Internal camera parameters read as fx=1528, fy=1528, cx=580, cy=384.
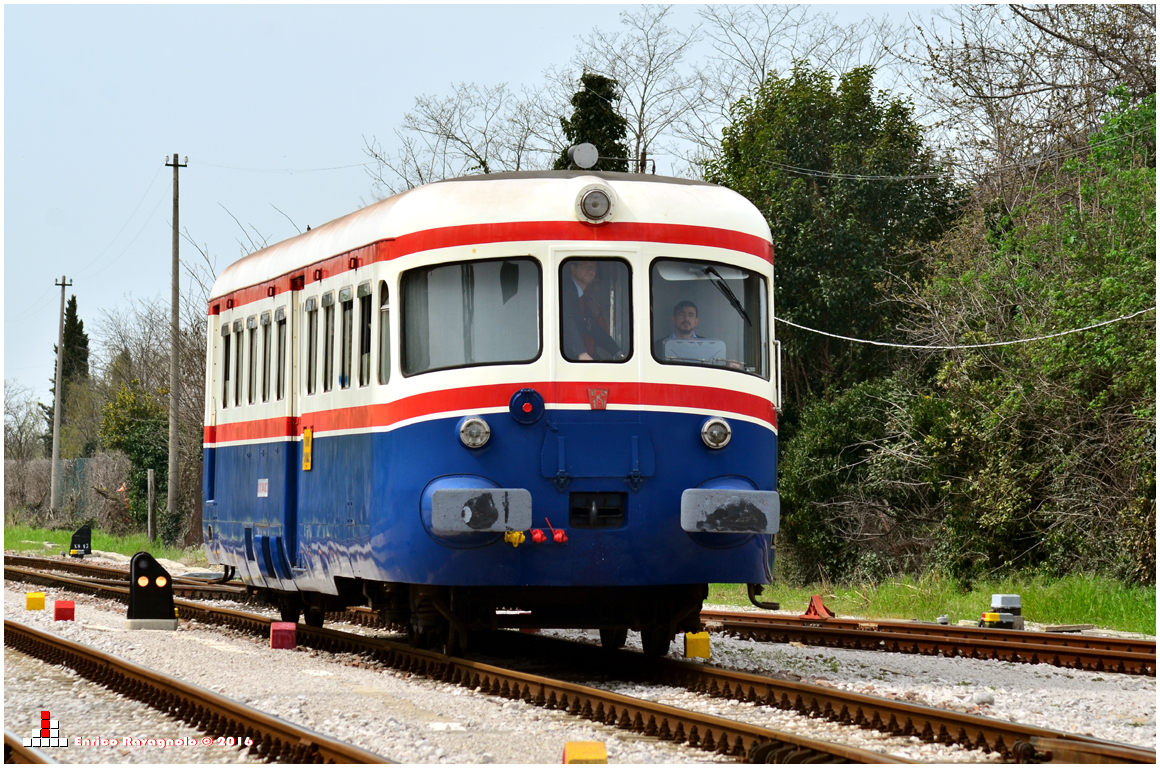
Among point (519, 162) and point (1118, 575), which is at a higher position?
point (519, 162)

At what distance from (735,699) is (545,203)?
3.61 meters

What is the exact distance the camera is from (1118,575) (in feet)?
66.6

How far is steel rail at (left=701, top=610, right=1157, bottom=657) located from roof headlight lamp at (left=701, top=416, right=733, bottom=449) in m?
3.81

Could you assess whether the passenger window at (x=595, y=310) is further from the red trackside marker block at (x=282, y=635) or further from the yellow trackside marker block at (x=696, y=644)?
the red trackside marker block at (x=282, y=635)

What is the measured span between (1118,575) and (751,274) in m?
11.5

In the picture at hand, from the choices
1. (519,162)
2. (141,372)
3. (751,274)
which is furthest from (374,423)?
(141,372)

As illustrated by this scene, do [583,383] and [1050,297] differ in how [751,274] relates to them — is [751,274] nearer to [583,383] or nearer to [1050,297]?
[583,383]

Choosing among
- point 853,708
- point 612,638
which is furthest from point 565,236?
point 853,708

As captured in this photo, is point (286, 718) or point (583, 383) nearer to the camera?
point (286, 718)

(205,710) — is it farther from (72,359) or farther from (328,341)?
(72,359)

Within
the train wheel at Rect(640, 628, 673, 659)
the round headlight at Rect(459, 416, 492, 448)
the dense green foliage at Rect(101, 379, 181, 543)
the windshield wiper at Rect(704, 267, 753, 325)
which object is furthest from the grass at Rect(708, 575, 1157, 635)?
the dense green foliage at Rect(101, 379, 181, 543)

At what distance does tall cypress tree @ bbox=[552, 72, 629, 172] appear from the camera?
117 feet

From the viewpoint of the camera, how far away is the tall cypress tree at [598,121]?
1407 inches

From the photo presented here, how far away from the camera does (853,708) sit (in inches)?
332
